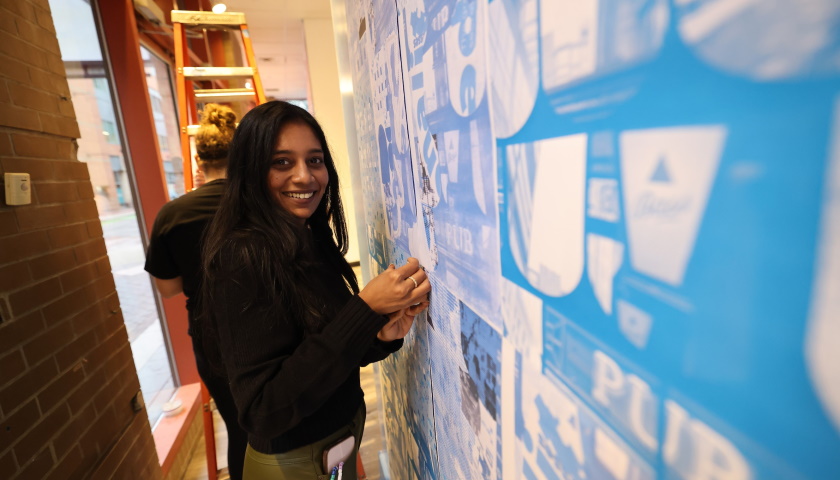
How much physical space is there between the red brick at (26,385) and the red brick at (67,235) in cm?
40

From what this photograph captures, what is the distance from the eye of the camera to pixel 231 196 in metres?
0.92

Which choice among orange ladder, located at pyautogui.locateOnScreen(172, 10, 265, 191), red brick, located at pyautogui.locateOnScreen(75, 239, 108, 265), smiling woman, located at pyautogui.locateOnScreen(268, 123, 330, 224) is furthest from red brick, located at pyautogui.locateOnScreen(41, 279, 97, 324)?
smiling woman, located at pyautogui.locateOnScreen(268, 123, 330, 224)

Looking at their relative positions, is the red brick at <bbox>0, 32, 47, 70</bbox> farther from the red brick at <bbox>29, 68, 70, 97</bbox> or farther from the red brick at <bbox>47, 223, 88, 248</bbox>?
the red brick at <bbox>47, 223, 88, 248</bbox>

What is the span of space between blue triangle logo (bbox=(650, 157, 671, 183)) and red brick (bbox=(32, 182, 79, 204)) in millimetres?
1683

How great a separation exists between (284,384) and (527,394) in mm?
480

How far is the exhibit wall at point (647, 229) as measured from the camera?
0.18 m

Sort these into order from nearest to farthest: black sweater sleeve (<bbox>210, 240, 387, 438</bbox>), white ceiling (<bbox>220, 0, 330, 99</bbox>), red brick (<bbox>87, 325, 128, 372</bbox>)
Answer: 1. black sweater sleeve (<bbox>210, 240, 387, 438</bbox>)
2. red brick (<bbox>87, 325, 128, 372</bbox>)
3. white ceiling (<bbox>220, 0, 330, 99</bbox>)

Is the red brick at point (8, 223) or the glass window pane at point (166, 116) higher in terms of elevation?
the glass window pane at point (166, 116)

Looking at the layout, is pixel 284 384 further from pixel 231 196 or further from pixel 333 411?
pixel 231 196

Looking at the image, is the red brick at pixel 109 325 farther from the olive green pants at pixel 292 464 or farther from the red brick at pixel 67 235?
the olive green pants at pixel 292 464

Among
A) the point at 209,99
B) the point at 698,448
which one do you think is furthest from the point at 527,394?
the point at 209,99

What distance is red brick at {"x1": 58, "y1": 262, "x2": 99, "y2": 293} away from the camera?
1330 mm

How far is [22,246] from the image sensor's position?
1.15 metres

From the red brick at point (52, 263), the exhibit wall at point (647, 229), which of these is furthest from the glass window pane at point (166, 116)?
the exhibit wall at point (647, 229)
